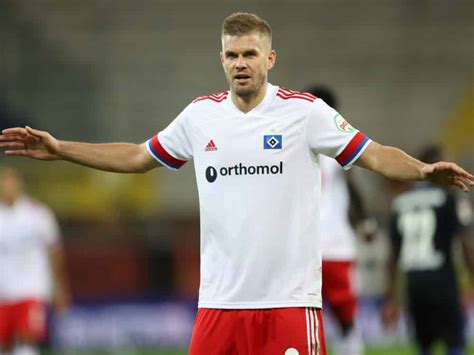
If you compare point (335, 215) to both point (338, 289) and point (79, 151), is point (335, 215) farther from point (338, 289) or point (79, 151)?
point (79, 151)

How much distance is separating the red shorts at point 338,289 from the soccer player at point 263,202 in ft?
11.5

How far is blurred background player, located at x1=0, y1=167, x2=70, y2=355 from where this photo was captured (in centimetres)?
1172

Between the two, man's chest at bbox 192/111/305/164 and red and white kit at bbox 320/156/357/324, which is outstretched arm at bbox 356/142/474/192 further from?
red and white kit at bbox 320/156/357/324

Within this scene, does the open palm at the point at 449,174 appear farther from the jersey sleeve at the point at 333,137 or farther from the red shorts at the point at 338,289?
the red shorts at the point at 338,289

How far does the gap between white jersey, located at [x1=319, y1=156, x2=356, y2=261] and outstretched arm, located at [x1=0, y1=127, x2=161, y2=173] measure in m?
3.43

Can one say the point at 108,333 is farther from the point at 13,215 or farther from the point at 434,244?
the point at 434,244

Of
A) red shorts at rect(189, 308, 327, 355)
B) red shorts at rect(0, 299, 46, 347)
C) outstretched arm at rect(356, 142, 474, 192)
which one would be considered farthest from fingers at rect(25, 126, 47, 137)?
red shorts at rect(0, 299, 46, 347)

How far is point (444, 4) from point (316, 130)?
16472mm

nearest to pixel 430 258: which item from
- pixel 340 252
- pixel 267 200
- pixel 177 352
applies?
pixel 340 252

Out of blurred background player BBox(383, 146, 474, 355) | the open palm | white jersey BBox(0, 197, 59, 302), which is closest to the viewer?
the open palm

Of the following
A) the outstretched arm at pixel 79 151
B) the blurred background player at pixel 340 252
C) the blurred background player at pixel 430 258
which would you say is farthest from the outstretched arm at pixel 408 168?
the blurred background player at pixel 430 258

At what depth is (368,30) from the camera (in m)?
21.2

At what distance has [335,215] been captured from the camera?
895 cm

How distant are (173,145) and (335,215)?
11.7ft
